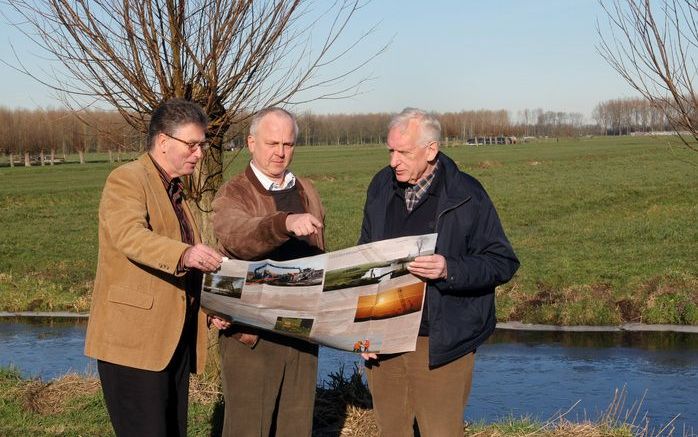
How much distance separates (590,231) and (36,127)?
8062cm

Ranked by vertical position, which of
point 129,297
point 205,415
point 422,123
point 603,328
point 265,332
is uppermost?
point 422,123

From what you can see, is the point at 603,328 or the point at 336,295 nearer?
the point at 336,295

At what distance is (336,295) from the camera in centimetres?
426

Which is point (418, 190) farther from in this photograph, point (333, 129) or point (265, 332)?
point (333, 129)

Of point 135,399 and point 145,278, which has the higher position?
point 145,278

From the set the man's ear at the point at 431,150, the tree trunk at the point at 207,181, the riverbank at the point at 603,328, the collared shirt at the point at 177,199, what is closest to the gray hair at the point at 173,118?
the collared shirt at the point at 177,199

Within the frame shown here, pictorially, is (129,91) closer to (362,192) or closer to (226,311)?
(226,311)

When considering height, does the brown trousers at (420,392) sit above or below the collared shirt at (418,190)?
below

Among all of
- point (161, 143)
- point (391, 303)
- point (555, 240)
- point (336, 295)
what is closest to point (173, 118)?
point (161, 143)

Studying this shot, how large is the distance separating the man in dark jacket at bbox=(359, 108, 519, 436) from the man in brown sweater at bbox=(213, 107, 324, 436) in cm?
38

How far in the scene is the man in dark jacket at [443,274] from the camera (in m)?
4.40

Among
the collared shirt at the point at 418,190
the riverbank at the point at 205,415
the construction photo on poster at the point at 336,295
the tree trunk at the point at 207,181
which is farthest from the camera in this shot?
the tree trunk at the point at 207,181

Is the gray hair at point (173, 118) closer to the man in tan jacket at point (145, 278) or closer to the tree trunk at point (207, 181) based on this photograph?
the man in tan jacket at point (145, 278)

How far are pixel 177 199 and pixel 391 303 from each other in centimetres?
114
